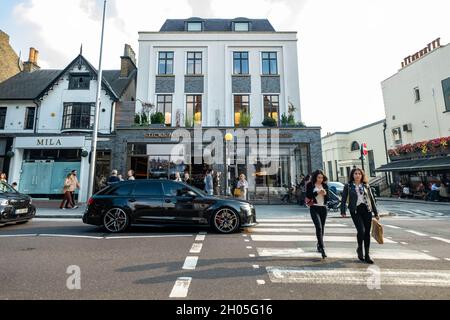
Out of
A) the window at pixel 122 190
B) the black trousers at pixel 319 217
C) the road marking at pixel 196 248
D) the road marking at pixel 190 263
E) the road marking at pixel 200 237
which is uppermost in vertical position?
the window at pixel 122 190

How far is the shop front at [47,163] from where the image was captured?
1747 centimetres

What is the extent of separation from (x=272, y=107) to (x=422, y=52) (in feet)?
53.6

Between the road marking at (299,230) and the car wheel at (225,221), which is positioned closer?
the car wheel at (225,221)

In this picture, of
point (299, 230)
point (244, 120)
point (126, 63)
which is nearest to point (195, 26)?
point (126, 63)

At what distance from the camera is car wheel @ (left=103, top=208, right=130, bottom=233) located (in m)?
7.46

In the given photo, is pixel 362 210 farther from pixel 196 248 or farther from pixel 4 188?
pixel 4 188

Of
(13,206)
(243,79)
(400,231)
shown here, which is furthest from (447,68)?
(13,206)

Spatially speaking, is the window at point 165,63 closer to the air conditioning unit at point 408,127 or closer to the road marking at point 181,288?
the road marking at point 181,288

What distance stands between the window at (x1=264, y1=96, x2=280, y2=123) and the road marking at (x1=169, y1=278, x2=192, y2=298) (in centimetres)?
1663

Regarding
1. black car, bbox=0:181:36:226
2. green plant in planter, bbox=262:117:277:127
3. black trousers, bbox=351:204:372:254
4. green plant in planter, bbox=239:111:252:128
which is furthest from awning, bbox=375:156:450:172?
black car, bbox=0:181:36:226

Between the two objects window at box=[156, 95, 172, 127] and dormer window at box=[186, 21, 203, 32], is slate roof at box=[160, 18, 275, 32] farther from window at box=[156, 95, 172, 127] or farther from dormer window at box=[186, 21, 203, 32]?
window at box=[156, 95, 172, 127]

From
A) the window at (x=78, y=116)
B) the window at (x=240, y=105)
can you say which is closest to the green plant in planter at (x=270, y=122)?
the window at (x=240, y=105)
